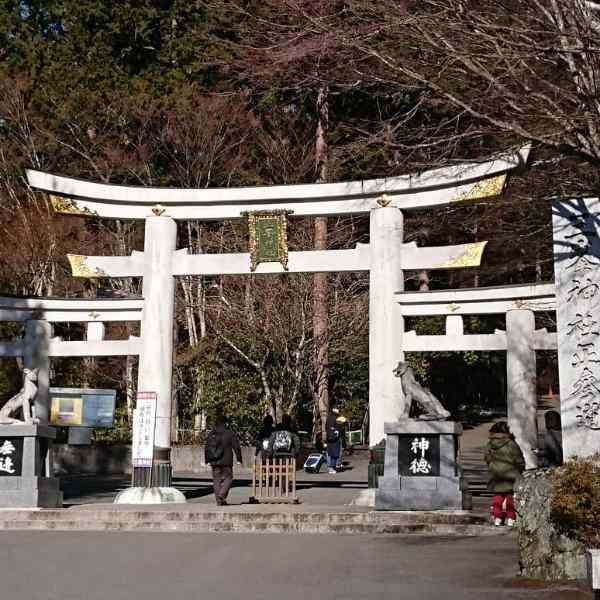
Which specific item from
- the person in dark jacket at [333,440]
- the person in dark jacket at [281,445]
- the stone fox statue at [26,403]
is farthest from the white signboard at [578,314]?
the person in dark jacket at [333,440]

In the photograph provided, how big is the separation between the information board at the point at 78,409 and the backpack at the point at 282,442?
592 centimetres

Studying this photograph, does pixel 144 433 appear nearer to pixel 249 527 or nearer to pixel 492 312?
pixel 249 527

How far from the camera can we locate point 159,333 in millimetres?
17906

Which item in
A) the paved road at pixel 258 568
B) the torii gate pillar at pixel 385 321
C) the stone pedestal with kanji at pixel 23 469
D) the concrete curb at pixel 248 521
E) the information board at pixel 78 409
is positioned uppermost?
the torii gate pillar at pixel 385 321

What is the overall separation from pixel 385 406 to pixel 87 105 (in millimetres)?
19327

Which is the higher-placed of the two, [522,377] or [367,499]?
→ [522,377]

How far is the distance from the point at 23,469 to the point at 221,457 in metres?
3.15

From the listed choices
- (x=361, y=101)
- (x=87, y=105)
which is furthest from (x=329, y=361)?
(x=87, y=105)

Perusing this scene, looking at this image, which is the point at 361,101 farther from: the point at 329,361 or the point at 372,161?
the point at 329,361

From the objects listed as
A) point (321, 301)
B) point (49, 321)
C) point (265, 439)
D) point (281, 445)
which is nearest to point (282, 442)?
point (281, 445)

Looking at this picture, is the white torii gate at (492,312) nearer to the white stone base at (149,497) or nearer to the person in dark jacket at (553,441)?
the person in dark jacket at (553,441)

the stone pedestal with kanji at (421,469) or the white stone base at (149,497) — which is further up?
the stone pedestal with kanji at (421,469)

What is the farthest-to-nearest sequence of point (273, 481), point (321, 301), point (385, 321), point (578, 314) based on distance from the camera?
point (321, 301)
point (273, 481)
point (385, 321)
point (578, 314)

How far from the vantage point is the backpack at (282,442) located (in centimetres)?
1938
